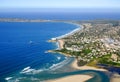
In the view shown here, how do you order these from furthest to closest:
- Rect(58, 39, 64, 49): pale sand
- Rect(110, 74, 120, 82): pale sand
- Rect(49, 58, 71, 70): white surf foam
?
Rect(58, 39, 64, 49): pale sand, Rect(49, 58, 71, 70): white surf foam, Rect(110, 74, 120, 82): pale sand

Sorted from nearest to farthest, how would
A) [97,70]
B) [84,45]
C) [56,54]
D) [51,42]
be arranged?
1. [97,70]
2. [56,54]
3. [84,45]
4. [51,42]

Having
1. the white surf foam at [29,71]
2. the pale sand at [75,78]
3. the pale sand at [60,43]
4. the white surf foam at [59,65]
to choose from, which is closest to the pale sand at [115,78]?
the pale sand at [75,78]

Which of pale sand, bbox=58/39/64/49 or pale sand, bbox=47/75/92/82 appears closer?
pale sand, bbox=47/75/92/82

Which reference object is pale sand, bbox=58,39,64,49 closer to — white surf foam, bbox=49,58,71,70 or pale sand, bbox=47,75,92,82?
white surf foam, bbox=49,58,71,70

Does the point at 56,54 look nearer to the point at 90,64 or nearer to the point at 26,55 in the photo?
the point at 26,55

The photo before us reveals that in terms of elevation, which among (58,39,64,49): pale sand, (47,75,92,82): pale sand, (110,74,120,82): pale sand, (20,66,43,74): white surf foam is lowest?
(110,74,120,82): pale sand

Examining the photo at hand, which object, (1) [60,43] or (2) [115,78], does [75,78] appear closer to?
(2) [115,78]

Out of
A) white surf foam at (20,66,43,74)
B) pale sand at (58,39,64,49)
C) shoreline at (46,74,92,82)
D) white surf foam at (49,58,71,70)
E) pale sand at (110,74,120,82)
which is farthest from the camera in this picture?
pale sand at (58,39,64,49)

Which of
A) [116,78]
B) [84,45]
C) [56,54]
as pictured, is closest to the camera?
[116,78]

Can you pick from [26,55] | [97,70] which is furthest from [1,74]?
[97,70]

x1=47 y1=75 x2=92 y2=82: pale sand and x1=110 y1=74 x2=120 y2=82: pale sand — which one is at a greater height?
x1=47 y1=75 x2=92 y2=82: pale sand

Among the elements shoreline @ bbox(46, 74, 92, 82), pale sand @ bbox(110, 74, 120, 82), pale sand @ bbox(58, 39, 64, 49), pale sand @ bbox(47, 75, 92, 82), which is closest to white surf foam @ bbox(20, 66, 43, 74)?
shoreline @ bbox(46, 74, 92, 82)
